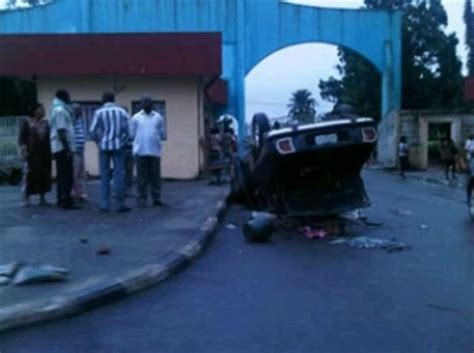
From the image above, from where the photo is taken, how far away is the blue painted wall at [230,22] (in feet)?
106

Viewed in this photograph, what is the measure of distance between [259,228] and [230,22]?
2397 centimetres

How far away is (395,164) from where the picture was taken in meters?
38.1

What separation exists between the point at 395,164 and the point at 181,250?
3091 cm

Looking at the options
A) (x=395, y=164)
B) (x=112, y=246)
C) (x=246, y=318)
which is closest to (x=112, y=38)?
(x=112, y=246)

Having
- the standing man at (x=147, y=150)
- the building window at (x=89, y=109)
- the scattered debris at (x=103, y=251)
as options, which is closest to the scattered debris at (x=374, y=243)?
the scattered debris at (x=103, y=251)

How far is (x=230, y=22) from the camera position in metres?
32.8

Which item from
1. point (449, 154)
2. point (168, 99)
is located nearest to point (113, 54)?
point (168, 99)

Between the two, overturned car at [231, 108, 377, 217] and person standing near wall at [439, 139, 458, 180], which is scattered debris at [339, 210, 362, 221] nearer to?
overturned car at [231, 108, 377, 217]

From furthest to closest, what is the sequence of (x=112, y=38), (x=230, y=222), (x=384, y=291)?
(x=112, y=38), (x=230, y=222), (x=384, y=291)

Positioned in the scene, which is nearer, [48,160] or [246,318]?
[246,318]

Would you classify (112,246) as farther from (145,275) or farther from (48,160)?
(48,160)

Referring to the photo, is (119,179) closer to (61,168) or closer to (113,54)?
(61,168)

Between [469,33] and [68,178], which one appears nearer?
[68,178]

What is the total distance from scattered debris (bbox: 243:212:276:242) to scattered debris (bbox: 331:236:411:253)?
81 cm
